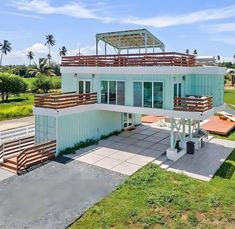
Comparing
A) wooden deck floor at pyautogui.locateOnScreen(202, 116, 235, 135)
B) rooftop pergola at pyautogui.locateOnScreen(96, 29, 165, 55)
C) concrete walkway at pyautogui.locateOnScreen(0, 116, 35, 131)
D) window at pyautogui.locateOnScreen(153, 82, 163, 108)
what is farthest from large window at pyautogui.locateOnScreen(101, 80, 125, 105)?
concrete walkway at pyautogui.locateOnScreen(0, 116, 35, 131)

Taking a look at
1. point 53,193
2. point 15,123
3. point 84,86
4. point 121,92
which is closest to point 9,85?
point 15,123

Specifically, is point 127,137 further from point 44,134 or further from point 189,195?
point 189,195

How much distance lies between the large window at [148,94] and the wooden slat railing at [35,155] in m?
5.88

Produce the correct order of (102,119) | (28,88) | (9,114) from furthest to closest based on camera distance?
(28,88)
(9,114)
(102,119)

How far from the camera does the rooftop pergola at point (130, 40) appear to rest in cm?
1989

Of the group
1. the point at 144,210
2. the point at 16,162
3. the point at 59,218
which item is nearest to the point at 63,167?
the point at 16,162

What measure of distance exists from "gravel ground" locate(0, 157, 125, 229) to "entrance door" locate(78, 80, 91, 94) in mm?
6884

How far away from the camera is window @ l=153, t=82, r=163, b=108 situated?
54.5 ft

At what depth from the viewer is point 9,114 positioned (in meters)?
31.3

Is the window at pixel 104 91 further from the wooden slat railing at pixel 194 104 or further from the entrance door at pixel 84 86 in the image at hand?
the wooden slat railing at pixel 194 104

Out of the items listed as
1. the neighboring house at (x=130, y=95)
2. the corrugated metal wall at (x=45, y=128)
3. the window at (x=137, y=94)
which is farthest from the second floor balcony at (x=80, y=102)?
the window at (x=137, y=94)

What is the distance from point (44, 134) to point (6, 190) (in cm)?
540

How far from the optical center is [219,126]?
23.7 meters

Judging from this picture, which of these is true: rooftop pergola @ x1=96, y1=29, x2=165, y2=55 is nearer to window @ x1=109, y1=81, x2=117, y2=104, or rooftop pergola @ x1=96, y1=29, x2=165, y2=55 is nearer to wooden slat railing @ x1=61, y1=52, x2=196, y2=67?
wooden slat railing @ x1=61, y1=52, x2=196, y2=67
